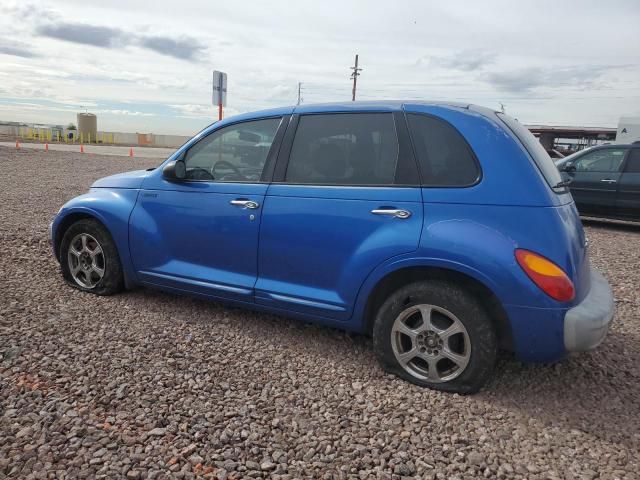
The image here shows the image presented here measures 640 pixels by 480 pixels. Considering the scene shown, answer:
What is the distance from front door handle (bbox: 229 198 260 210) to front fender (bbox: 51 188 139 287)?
3.42 ft

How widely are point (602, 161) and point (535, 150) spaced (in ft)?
24.1

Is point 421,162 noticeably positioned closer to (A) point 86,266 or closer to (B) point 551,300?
(B) point 551,300

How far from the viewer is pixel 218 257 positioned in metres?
3.76

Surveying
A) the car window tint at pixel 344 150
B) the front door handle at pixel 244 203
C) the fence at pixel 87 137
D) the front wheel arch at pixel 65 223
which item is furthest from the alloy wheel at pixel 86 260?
the fence at pixel 87 137

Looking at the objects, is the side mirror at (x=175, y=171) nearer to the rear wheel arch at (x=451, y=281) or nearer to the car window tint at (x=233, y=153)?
the car window tint at (x=233, y=153)

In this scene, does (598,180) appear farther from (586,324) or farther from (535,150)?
(586,324)

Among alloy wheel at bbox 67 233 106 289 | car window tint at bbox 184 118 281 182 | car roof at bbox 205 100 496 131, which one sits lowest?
alloy wheel at bbox 67 233 106 289

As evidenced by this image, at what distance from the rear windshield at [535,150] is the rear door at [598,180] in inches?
270

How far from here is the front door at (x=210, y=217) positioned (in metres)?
3.64

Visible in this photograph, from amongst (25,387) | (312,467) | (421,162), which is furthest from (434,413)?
(25,387)

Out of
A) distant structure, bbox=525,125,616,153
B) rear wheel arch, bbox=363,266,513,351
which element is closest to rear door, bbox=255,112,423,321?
rear wheel arch, bbox=363,266,513,351

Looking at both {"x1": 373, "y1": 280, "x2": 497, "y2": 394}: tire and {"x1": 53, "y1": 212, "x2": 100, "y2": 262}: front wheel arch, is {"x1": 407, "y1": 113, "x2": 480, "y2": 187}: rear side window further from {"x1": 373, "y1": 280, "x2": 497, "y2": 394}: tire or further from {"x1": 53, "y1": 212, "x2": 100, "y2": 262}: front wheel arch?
{"x1": 53, "y1": 212, "x2": 100, "y2": 262}: front wheel arch

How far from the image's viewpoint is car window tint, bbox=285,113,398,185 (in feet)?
10.7

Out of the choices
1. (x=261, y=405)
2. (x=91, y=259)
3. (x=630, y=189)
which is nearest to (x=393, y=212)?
(x=261, y=405)
